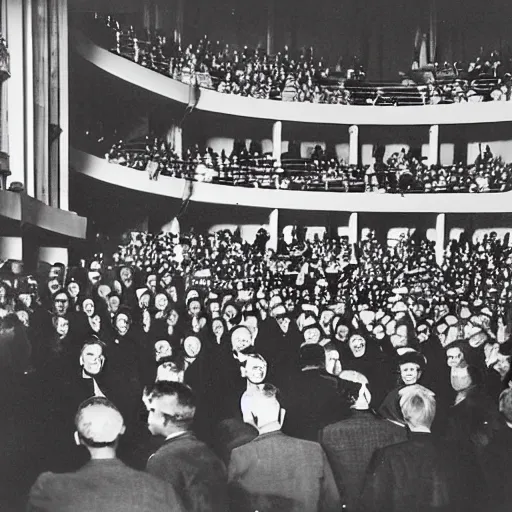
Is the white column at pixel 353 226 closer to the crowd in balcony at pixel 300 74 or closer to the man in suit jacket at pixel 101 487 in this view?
the crowd in balcony at pixel 300 74

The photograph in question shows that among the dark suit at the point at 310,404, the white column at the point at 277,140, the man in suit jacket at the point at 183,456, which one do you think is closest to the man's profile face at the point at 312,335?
the dark suit at the point at 310,404

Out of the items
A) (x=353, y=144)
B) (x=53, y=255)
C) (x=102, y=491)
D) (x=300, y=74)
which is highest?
Result: (x=300, y=74)

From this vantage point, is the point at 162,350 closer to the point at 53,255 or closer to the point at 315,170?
the point at 53,255

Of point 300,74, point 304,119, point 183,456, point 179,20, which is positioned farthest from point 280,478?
point 179,20

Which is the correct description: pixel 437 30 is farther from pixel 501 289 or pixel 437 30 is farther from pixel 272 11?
pixel 501 289

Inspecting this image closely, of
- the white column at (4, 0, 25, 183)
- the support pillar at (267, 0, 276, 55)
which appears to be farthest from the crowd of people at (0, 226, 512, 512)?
the support pillar at (267, 0, 276, 55)

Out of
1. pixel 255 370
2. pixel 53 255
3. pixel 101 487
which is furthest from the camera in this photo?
pixel 255 370

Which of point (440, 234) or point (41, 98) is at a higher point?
point (41, 98)
